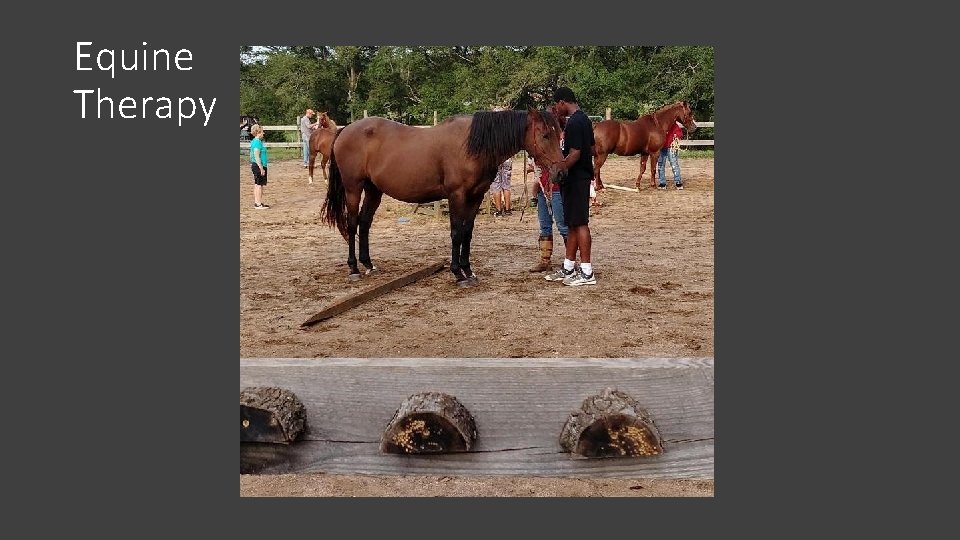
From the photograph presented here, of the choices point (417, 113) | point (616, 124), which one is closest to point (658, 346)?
point (616, 124)

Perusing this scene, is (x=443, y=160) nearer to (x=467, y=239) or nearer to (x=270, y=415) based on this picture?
(x=467, y=239)

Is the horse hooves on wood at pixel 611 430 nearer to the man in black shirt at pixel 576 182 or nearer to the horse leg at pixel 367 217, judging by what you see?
the man in black shirt at pixel 576 182

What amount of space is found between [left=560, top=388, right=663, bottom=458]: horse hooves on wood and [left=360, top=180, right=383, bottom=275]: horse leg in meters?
5.26

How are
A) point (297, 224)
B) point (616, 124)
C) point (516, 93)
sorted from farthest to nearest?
1. point (516, 93)
2. point (616, 124)
3. point (297, 224)

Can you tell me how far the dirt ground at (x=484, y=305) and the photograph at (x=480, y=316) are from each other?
0.07 ft

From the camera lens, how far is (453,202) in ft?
21.5

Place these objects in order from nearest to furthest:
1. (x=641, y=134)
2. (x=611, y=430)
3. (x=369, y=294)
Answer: (x=611, y=430)
(x=369, y=294)
(x=641, y=134)

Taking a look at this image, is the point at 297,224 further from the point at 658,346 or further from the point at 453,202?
the point at 658,346

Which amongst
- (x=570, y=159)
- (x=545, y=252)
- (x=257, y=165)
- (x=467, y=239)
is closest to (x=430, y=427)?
(x=570, y=159)

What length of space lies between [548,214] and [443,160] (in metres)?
1.27

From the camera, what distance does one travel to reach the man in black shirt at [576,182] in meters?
6.17

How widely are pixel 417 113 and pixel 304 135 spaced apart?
5.76m

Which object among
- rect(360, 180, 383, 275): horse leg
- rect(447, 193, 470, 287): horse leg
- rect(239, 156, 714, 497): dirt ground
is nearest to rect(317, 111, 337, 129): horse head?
rect(239, 156, 714, 497): dirt ground

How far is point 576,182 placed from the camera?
6289mm
